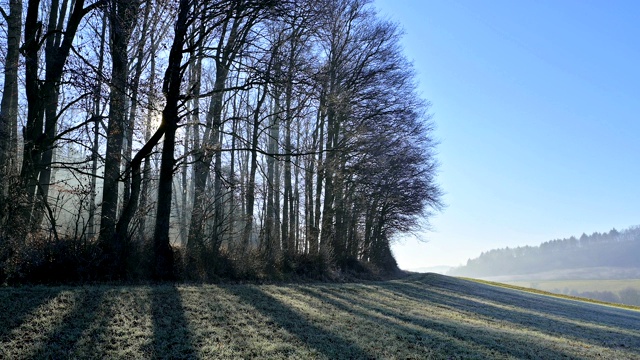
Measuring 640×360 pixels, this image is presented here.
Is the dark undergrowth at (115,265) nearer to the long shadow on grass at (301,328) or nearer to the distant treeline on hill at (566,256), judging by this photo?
the long shadow on grass at (301,328)

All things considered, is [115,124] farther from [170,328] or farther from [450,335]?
[450,335]

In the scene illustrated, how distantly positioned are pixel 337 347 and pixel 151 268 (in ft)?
18.9

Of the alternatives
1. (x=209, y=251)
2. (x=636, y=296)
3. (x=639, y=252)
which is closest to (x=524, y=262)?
(x=639, y=252)

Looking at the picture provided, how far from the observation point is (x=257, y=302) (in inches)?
353

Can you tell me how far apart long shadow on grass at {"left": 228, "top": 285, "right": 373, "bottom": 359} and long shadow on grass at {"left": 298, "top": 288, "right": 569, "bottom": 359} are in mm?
1428

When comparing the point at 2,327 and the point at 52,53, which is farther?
the point at 52,53

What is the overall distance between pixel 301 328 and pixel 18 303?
404 centimetres

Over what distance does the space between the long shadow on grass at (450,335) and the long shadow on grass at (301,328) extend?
143 centimetres

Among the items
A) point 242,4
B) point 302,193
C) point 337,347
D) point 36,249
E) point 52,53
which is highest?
point 242,4

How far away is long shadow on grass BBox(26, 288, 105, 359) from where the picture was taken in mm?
5148

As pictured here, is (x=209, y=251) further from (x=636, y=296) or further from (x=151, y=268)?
(x=636, y=296)

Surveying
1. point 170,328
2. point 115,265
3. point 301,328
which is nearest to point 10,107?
point 115,265

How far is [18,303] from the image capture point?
6.45 meters

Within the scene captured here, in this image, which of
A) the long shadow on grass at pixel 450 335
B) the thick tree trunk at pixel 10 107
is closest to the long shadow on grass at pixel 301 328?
the long shadow on grass at pixel 450 335
